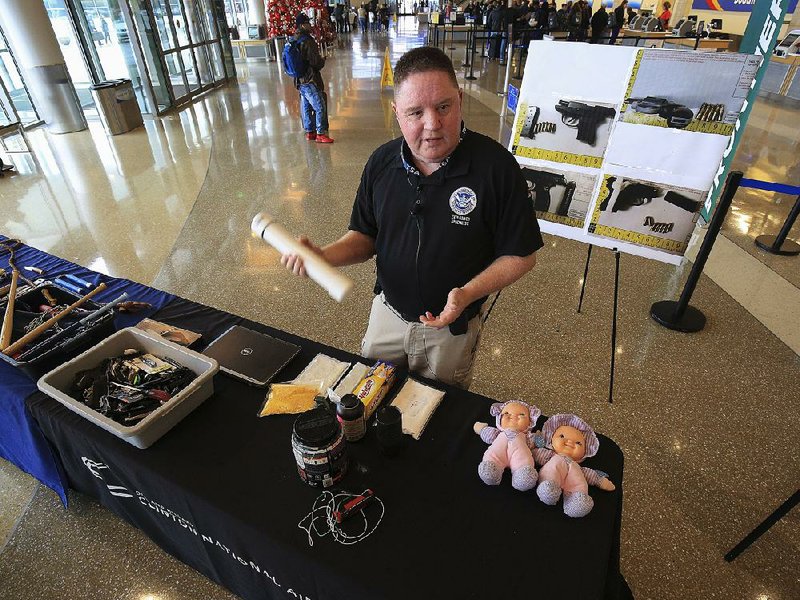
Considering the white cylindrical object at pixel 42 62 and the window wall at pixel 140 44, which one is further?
the window wall at pixel 140 44

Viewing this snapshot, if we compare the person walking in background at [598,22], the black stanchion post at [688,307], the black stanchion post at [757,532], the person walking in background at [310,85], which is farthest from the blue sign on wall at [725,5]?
the black stanchion post at [757,532]

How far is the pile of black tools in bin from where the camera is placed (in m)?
1.17

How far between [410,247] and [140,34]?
28.7ft

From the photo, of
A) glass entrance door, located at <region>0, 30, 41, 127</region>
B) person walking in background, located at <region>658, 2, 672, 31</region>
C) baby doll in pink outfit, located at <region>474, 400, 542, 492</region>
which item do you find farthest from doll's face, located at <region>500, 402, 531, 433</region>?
person walking in background, located at <region>658, 2, 672, 31</region>

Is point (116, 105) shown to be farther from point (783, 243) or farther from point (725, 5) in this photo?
point (725, 5)

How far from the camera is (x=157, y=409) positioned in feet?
3.71

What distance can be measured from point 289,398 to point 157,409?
0.35 metres

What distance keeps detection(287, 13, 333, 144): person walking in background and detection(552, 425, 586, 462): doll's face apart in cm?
609

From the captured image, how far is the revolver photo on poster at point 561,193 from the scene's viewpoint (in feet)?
7.57

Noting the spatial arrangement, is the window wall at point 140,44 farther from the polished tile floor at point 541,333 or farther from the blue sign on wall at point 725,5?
the blue sign on wall at point 725,5

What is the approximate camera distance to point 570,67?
2.07 meters

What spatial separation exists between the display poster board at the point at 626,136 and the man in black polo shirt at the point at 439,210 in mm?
1039

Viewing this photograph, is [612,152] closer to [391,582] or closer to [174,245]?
[391,582]

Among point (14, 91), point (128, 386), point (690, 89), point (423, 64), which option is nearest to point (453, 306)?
point (423, 64)
